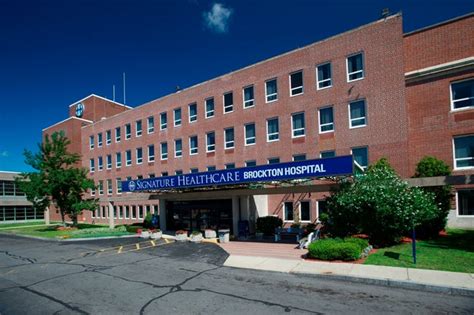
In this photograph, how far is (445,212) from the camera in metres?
19.0

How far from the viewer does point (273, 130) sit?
3009cm

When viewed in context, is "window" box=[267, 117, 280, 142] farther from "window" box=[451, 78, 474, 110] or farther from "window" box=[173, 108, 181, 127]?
"window" box=[451, 78, 474, 110]

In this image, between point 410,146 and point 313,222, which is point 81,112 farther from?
point 410,146

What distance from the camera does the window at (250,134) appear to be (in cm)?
3144

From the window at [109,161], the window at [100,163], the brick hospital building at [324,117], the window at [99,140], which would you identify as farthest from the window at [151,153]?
the window at [99,140]

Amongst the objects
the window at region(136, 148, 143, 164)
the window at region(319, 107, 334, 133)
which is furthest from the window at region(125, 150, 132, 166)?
the window at region(319, 107, 334, 133)

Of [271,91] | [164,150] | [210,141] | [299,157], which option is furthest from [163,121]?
[299,157]

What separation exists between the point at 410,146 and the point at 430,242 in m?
8.74

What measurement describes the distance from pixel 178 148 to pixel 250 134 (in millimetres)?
9856

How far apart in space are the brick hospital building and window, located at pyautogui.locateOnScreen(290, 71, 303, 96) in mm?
83

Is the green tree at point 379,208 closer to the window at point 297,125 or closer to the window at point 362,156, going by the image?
the window at point 362,156

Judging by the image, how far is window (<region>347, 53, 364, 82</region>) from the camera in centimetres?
2572

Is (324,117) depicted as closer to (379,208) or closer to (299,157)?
(299,157)

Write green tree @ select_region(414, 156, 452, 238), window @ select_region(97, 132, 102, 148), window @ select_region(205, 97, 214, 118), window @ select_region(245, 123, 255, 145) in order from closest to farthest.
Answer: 1. green tree @ select_region(414, 156, 452, 238)
2. window @ select_region(245, 123, 255, 145)
3. window @ select_region(205, 97, 214, 118)
4. window @ select_region(97, 132, 102, 148)
